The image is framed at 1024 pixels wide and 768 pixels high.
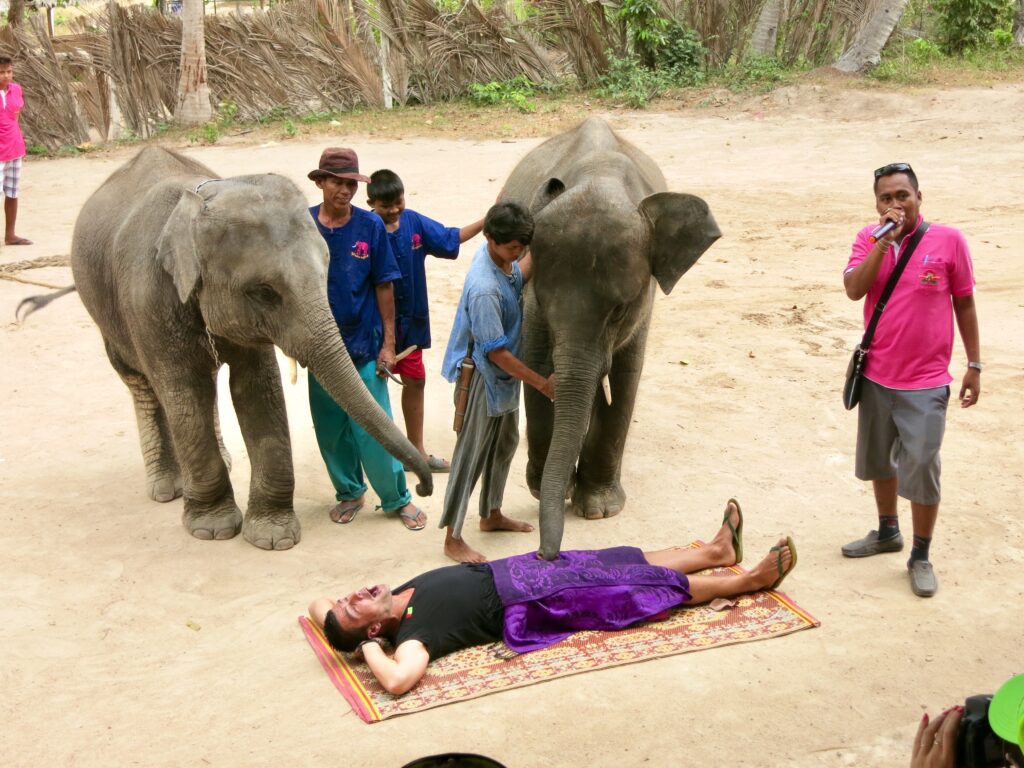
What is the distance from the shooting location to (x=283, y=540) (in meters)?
5.41

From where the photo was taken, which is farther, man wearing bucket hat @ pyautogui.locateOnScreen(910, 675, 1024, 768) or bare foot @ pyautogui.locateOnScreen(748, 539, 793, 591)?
bare foot @ pyautogui.locateOnScreen(748, 539, 793, 591)

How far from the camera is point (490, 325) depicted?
15.5 feet

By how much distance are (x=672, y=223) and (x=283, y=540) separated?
2.33 m

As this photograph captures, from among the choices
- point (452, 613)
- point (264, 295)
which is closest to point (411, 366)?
point (264, 295)

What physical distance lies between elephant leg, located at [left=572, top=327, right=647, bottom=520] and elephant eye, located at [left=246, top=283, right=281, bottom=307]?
1.68 metres

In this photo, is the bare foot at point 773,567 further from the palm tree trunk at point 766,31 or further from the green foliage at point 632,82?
the palm tree trunk at point 766,31

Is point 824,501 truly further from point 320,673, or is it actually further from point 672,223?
point 320,673

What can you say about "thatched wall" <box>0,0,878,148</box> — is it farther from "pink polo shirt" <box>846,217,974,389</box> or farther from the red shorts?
"pink polo shirt" <box>846,217,974,389</box>

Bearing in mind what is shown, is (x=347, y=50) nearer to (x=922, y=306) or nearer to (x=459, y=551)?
(x=459, y=551)

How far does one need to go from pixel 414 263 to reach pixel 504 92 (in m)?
12.3

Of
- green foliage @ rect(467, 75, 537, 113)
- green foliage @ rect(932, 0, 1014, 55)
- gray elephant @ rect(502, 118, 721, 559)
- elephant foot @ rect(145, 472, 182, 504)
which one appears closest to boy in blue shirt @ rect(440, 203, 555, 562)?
gray elephant @ rect(502, 118, 721, 559)

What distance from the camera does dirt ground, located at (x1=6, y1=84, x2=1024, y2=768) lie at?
382 cm

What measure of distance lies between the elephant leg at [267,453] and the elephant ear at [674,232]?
1.85 m

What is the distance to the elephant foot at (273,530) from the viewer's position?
5.41m
